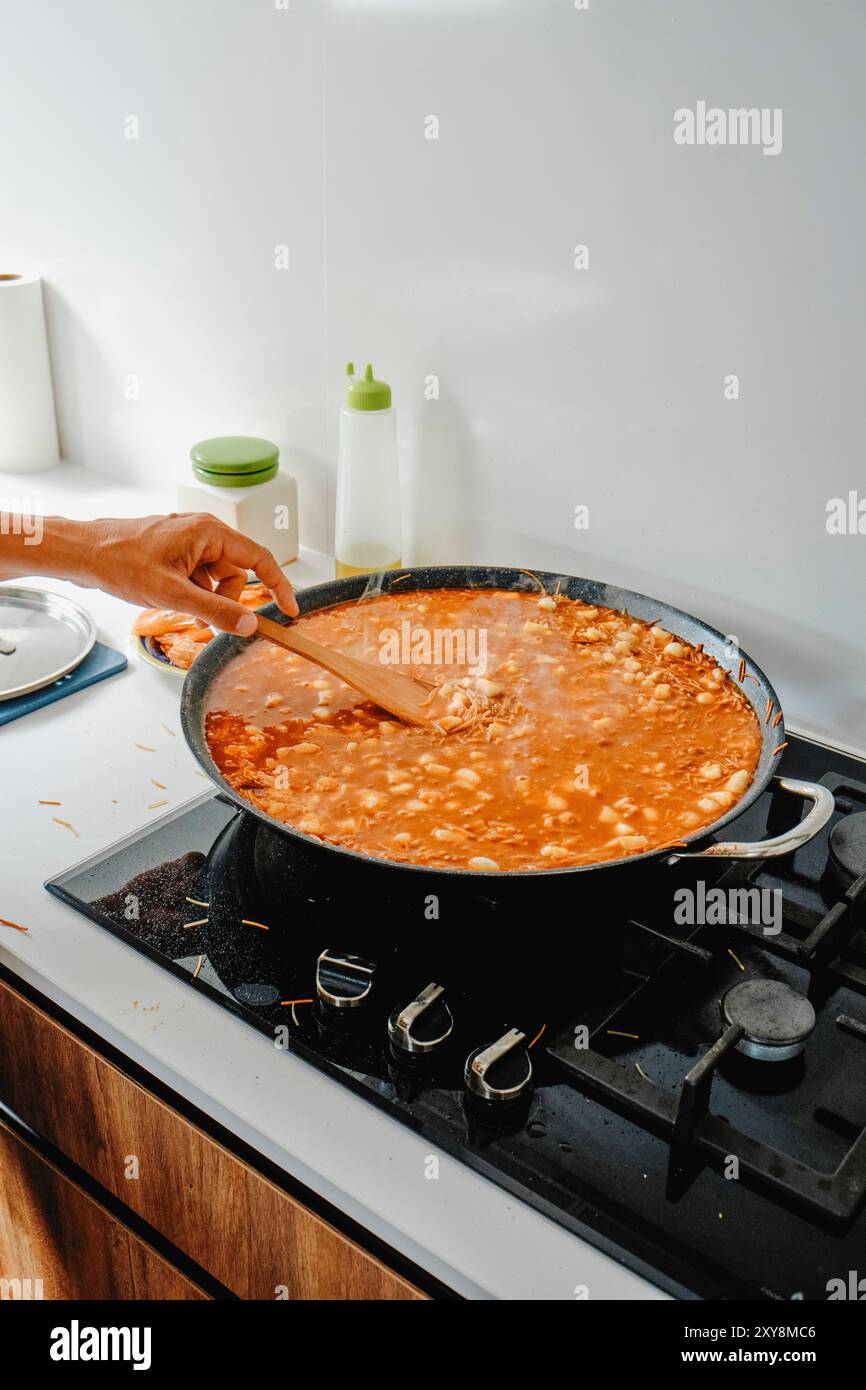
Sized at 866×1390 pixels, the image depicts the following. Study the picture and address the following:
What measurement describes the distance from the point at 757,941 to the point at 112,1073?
22.9 inches

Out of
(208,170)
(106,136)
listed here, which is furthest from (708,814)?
(106,136)

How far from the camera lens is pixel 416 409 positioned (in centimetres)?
165

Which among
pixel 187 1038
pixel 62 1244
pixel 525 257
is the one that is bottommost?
pixel 62 1244

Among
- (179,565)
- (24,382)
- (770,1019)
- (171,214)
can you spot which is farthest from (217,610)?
(24,382)

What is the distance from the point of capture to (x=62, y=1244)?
48.8 inches

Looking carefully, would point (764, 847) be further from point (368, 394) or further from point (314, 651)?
point (368, 394)

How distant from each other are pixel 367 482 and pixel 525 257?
36 centimetres

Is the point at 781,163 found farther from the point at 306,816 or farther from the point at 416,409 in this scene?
the point at 306,816

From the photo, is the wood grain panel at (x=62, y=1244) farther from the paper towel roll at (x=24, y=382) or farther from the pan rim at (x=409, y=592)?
the paper towel roll at (x=24, y=382)

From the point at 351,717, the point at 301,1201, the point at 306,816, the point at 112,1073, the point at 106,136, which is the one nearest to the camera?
the point at 301,1201

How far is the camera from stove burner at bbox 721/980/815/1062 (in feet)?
3.18

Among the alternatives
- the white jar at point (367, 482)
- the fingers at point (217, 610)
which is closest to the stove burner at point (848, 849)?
the fingers at point (217, 610)

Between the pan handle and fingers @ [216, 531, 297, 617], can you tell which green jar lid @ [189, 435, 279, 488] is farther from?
the pan handle
